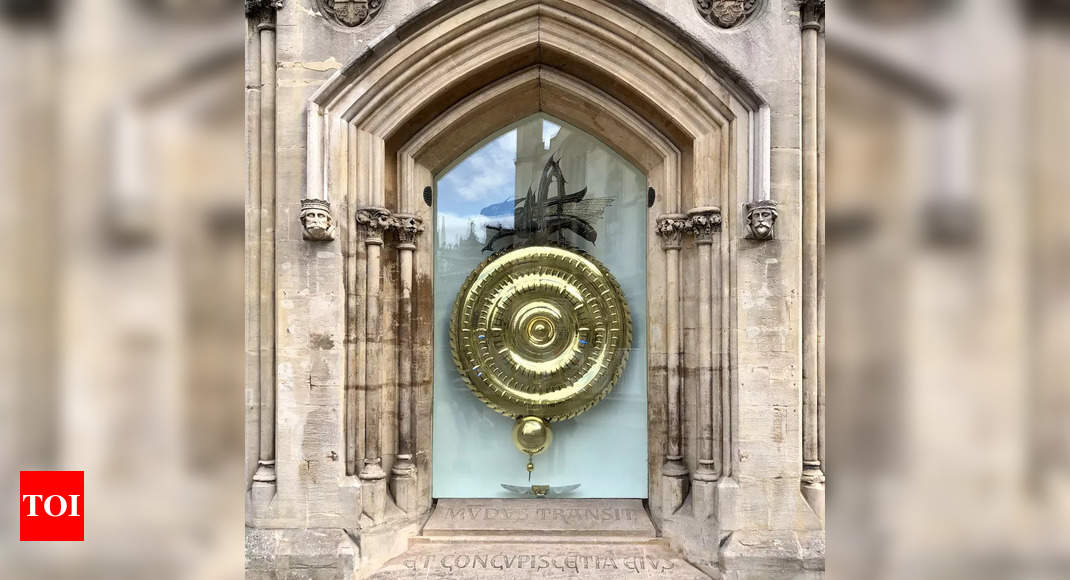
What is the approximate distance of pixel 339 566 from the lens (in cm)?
412

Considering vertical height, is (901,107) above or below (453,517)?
above

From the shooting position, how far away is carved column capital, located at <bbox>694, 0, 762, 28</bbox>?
4.31 meters

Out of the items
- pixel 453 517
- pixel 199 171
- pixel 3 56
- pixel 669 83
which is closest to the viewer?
pixel 3 56

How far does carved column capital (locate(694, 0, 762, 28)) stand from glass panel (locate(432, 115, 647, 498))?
4.65ft

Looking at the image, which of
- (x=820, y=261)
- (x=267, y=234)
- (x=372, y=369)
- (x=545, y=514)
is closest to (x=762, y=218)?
(x=820, y=261)

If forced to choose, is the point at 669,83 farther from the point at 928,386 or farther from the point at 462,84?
the point at 928,386

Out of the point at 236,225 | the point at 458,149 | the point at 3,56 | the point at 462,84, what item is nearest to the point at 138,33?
the point at 3,56

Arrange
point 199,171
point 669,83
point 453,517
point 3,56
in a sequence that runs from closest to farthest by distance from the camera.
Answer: point 3,56
point 199,171
point 669,83
point 453,517

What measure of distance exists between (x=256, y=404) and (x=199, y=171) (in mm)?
3973

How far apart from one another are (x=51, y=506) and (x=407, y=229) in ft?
13.3

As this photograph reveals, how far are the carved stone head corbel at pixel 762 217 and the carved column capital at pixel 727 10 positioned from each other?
1493 mm

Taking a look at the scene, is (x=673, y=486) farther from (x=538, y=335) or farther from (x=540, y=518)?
(x=538, y=335)

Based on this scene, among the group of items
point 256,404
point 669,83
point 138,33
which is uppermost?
point 669,83

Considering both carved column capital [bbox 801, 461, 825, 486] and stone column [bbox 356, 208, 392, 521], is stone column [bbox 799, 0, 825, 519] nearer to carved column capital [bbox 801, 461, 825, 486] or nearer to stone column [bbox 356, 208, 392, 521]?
carved column capital [bbox 801, 461, 825, 486]
